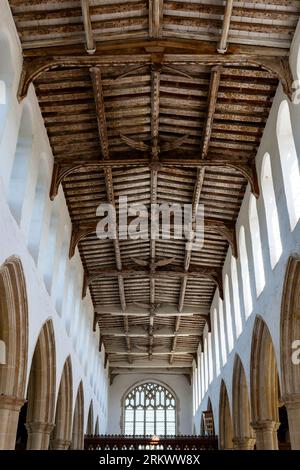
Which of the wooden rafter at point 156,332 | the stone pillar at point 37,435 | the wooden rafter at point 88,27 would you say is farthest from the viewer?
the wooden rafter at point 156,332

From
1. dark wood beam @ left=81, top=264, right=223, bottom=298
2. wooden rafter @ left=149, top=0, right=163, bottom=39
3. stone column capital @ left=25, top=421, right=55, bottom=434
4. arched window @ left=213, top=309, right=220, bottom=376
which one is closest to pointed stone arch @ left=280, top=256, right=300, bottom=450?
wooden rafter @ left=149, top=0, right=163, bottom=39

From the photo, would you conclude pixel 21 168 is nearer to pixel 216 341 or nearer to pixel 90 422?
pixel 216 341

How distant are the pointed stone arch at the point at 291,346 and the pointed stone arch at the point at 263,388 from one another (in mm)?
2056

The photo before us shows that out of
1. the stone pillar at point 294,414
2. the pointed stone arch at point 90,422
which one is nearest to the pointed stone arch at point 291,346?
the stone pillar at point 294,414

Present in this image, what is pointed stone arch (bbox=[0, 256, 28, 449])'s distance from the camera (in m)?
9.20

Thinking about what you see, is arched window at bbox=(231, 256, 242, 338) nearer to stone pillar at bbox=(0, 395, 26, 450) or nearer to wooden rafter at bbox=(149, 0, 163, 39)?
stone pillar at bbox=(0, 395, 26, 450)

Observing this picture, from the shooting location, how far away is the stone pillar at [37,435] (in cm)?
1221

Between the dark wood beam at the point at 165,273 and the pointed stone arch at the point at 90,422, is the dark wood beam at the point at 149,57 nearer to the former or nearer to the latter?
the dark wood beam at the point at 165,273

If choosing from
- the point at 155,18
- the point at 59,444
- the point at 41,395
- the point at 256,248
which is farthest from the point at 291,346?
the point at 59,444

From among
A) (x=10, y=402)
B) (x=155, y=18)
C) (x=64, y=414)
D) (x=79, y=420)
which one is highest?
(x=155, y=18)

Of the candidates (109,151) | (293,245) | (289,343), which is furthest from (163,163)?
(289,343)

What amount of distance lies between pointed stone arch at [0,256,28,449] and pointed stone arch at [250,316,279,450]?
5.37 m

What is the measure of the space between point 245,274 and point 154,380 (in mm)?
18410

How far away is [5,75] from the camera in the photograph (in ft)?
29.0
